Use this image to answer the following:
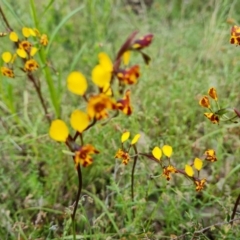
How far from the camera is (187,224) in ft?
4.15

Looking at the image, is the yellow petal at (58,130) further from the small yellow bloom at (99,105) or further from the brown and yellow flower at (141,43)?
the brown and yellow flower at (141,43)

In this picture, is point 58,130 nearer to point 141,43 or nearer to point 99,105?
point 99,105

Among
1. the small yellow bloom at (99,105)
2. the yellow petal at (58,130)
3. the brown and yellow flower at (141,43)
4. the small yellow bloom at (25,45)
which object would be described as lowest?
the yellow petal at (58,130)


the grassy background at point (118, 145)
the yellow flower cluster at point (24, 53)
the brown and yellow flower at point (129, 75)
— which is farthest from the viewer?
the grassy background at point (118, 145)

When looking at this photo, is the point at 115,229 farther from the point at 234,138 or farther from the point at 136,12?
the point at 136,12

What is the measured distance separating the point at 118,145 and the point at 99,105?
90 cm

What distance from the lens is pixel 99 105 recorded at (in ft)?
2.23

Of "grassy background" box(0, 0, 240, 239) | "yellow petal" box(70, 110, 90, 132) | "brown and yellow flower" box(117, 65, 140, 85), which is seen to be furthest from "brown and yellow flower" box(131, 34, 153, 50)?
"grassy background" box(0, 0, 240, 239)

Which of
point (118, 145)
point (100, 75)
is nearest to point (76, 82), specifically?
point (100, 75)

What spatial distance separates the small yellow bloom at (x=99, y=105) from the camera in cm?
67

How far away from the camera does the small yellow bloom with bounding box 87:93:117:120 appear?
673 millimetres

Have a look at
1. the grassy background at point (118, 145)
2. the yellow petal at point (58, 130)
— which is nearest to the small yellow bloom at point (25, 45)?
the grassy background at point (118, 145)

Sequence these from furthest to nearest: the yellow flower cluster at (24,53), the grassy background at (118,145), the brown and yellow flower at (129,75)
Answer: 1. the grassy background at (118,145)
2. the yellow flower cluster at (24,53)
3. the brown and yellow flower at (129,75)

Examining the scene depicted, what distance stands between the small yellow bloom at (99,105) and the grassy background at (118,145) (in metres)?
0.50
